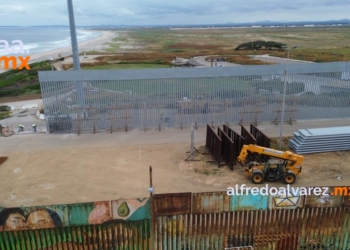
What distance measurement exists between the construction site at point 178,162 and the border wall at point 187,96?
3.1 inches

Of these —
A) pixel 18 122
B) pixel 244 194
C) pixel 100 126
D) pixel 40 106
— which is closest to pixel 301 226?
pixel 244 194

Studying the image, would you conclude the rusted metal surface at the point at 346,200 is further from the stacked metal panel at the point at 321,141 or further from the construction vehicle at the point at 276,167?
the stacked metal panel at the point at 321,141

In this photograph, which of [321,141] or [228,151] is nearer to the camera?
[228,151]

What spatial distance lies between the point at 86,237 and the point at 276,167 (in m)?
9.88

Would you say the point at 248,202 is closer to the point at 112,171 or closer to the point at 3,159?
the point at 112,171

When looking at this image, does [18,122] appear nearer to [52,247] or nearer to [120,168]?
[120,168]

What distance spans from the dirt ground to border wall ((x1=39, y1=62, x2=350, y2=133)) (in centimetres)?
222

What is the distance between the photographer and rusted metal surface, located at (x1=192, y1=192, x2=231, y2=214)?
877 centimetres

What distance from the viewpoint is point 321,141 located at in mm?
19016

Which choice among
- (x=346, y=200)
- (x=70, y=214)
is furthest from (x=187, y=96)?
(x=70, y=214)

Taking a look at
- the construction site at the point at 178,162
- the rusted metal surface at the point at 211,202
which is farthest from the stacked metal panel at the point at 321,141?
the rusted metal surface at the point at 211,202

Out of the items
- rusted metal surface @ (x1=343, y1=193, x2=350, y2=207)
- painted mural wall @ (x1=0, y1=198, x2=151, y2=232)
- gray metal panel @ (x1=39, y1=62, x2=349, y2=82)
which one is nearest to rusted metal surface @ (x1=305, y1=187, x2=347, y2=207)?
rusted metal surface @ (x1=343, y1=193, x2=350, y2=207)

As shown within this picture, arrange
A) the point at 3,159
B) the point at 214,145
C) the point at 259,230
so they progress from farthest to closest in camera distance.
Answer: the point at 3,159
the point at 214,145
the point at 259,230

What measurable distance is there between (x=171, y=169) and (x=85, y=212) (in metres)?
8.89
